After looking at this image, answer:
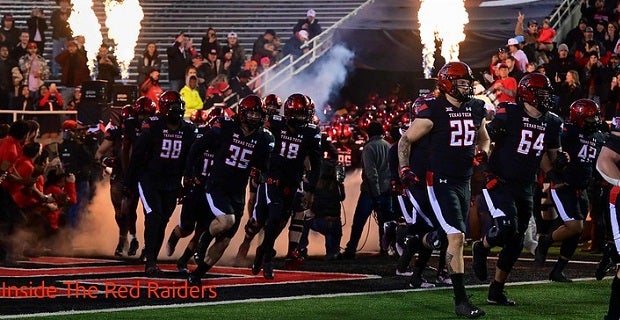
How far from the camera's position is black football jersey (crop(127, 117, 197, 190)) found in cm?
1391

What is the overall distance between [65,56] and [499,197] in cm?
1354

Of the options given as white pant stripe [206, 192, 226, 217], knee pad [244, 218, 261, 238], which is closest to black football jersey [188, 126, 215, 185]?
white pant stripe [206, 192, 226, 217]

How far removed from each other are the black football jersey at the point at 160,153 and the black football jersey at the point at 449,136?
3.82m

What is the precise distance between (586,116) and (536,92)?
1.94 m

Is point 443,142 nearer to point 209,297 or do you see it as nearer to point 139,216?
point 209,297

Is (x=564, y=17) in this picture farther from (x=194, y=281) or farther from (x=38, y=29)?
(x=194, y=281)


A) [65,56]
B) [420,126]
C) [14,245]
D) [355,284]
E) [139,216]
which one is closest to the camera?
[420,126]

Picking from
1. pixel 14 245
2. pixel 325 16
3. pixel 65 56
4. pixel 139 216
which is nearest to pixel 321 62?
pixel 325 16

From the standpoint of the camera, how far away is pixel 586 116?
13.7m

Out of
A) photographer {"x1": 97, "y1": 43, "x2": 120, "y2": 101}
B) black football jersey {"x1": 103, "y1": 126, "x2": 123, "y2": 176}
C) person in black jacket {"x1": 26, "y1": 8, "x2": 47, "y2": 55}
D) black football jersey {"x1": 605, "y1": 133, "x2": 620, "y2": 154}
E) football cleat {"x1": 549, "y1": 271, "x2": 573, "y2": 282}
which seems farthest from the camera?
person in black jacket {"x1": 26, "y1": 8, "x2": 47, "y2": 55}

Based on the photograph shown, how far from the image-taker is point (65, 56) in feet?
77.0

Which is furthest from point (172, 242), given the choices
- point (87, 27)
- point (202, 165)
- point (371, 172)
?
point (87, 27)

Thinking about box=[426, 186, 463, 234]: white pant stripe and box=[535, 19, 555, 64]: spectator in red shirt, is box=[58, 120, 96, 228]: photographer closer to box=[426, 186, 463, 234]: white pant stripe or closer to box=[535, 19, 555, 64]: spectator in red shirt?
box=[535, 19, 555, 64]: spectator in red shirt

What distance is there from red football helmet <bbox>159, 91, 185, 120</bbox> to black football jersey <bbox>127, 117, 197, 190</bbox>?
0.14 m
